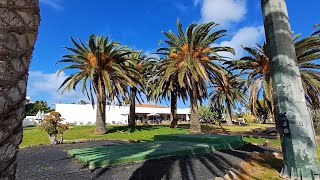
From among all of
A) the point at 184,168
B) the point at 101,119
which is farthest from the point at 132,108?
the point at 184,168

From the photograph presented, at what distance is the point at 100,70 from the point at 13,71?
1935 cm

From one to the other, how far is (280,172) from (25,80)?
7.18m

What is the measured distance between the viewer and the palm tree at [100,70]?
20.2m

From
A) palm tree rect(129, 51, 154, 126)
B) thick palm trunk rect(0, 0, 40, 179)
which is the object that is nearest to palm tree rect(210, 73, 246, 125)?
palm tree rect(129, 51, 154, 126)

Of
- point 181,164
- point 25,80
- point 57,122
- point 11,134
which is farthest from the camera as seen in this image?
point 57,122

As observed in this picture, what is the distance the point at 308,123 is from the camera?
6.45m

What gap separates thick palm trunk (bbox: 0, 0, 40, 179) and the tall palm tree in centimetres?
1871

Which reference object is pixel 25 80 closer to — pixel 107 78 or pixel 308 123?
pixel 308 123

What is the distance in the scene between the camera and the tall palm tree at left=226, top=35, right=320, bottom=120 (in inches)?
715

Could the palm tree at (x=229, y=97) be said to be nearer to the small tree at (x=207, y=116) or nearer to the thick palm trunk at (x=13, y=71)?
the small tree at (x=207, y=116)

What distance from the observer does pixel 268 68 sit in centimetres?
1969

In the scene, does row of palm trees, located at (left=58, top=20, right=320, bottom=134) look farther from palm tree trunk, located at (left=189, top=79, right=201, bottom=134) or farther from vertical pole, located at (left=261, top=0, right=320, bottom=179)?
vertical pole, located at (left=261, top=0, right=320, bottom=179)

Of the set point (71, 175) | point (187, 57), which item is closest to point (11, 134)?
point (71, 175)

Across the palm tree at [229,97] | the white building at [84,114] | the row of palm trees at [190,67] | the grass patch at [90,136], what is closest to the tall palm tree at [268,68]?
the row of palm trees at [190,67]
